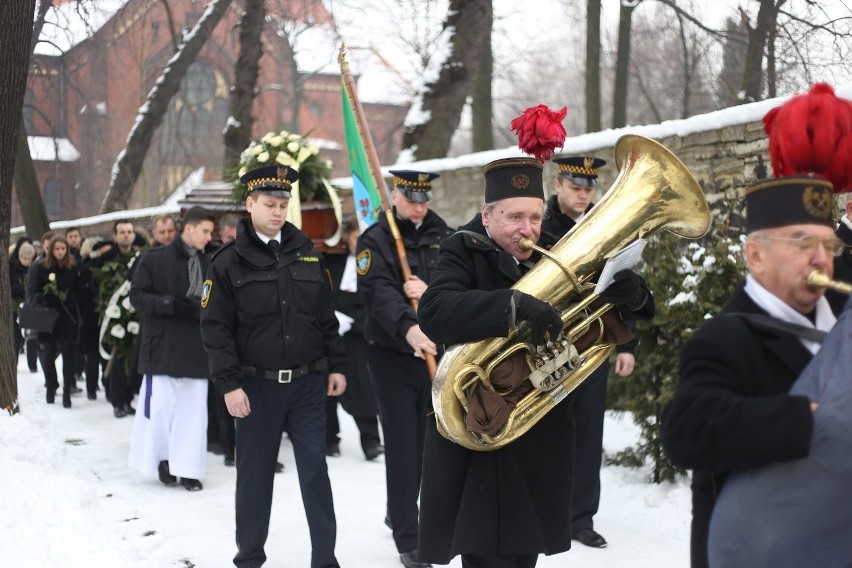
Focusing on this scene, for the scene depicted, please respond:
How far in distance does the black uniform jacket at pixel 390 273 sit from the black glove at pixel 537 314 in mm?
2186

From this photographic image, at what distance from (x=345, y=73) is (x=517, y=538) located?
3782mm

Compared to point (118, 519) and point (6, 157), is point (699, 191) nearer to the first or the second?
point (118, 519)

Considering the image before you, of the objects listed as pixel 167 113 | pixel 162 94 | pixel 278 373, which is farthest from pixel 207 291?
pixel 167 113

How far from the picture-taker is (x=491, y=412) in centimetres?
363

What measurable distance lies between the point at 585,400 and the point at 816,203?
11.9 feet

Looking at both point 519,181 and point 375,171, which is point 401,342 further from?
point 519,181

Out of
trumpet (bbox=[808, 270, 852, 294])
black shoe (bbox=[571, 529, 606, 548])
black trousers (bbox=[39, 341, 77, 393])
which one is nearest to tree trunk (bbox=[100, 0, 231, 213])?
black trousers (bbox=[39, 341, 77, 393])

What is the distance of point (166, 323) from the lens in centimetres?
780

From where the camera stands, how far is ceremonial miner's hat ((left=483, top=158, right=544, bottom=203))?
3854 millimetres

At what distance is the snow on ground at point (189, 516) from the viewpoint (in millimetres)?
5285

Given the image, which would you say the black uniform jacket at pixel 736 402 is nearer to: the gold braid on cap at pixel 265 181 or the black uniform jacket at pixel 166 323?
the gold braid on cap at pixel 265 181

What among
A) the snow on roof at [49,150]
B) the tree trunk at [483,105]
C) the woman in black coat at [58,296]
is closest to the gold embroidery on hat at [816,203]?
the woman in black coat at [58,296]

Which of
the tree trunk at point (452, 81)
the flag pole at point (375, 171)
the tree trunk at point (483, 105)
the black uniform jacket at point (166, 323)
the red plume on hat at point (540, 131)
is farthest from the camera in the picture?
the tree trunk at point (483, 105)

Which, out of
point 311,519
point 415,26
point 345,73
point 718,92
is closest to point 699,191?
point 311,519
